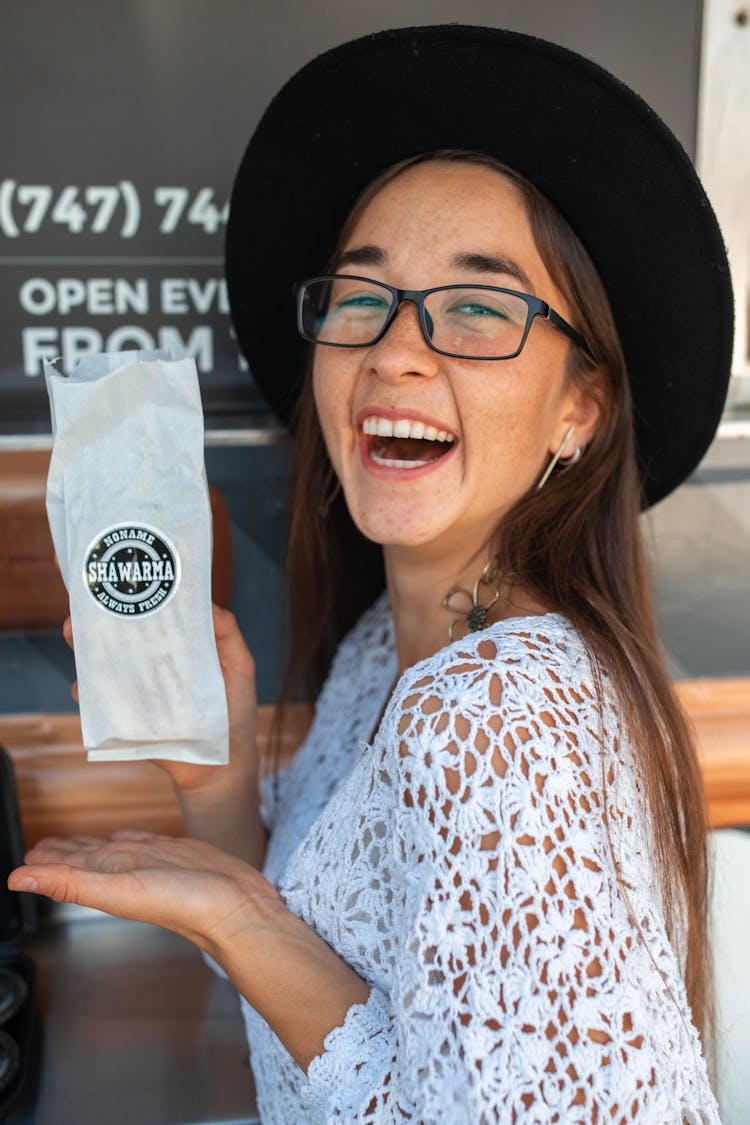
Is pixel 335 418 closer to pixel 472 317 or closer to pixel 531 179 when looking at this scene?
pixel 472 317

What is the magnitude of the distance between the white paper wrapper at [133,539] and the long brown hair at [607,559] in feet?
1.57

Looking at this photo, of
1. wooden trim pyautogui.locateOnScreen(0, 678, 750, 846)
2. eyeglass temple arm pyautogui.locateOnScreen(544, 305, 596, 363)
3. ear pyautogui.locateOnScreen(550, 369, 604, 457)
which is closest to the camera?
eyeglass temple arm pyautogui.locateOnScreen(544, 305, 596, 363)

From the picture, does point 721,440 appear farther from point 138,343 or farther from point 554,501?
point 138,343

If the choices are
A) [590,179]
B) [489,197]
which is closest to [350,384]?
[489,197]

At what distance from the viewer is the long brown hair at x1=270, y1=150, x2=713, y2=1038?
1172 millimetres

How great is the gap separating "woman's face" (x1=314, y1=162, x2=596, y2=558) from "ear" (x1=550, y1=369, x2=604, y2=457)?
0.02m

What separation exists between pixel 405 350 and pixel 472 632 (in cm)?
39

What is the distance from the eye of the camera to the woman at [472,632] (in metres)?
0.94

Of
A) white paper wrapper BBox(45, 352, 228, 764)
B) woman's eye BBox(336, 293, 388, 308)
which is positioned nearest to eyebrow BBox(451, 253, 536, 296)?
woman's eye BBox(336, 293, 388, 308)

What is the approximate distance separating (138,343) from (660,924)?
127 centimetres

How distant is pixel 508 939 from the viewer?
927 mm

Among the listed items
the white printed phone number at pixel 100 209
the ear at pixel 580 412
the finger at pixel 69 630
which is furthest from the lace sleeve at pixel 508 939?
the white printed phone number at pixel 100 209

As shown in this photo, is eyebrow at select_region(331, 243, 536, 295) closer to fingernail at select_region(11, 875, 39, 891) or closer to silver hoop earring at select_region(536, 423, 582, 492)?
silver hoop earring at select_region(536, 423, 582, 492)

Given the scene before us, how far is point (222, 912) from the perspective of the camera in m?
1.12
